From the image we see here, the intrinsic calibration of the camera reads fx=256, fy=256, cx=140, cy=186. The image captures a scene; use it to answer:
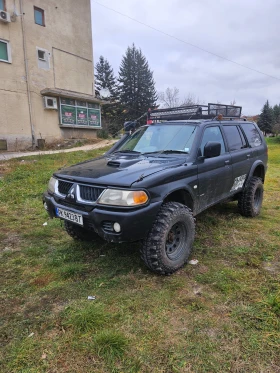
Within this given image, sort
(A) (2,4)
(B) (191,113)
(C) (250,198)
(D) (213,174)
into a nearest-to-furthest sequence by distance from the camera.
Answer: (D) (213,174), (B) (191,113), (C) (250,198), (A) (2,4)

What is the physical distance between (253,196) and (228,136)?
1.21 metres

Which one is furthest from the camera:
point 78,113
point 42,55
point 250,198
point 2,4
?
point 78,113

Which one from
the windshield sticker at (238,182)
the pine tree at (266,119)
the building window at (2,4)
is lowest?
the windshield sticker at (238,182)

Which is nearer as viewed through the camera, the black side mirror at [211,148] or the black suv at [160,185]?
the black suv at [160,185]

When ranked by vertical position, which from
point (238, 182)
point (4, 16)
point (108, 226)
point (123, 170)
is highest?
point (4, 16)

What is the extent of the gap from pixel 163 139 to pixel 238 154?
56.2 inches

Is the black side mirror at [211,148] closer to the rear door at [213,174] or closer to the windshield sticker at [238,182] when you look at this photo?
the rear door at [213,174]

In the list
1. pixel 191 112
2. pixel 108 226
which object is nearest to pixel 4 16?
pixel 191 112

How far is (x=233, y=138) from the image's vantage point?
4359 millimetres

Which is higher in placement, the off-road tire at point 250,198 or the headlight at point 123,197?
the headlight at point 123,197

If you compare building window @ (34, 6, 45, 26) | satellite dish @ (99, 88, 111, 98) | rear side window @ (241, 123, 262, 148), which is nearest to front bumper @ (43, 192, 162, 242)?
rear side window @ (241, 123, 262, 148)

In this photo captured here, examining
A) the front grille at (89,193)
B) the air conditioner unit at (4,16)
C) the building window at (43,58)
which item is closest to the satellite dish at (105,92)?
Answer: the building window at (43,58)

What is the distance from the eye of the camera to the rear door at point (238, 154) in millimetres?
4188

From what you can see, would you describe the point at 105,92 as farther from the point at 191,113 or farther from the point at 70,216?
the point at 70,216
